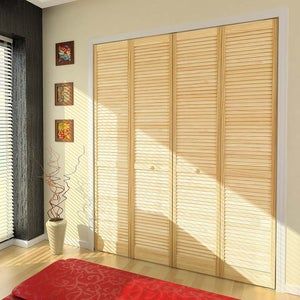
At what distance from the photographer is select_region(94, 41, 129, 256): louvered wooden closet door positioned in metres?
2.74

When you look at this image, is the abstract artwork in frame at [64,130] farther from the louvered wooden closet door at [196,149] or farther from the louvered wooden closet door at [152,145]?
the louvered wooden closet door at [196,149]

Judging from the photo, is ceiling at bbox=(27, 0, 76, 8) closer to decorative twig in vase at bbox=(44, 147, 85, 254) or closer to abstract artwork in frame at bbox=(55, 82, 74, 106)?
abstract artwork in frame at bbox=(55, 82, 74, 106)

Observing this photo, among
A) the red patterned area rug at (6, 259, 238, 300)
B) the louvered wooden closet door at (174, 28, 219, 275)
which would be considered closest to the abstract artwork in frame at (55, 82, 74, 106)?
the louvered wooden closet door at (174, 28, 219, 275)

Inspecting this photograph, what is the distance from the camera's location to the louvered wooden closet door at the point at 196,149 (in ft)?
7.88

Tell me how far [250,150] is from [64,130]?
6.05 feet

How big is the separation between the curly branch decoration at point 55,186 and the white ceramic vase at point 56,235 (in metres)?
0.23

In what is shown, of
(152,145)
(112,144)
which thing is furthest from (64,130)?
(152,145)

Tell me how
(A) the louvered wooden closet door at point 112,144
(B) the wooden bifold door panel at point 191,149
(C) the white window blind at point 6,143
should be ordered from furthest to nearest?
(C) the white window blind at point 6,143 → (A) the louvered wooden closet door at point 112,144 → (B) the wooden bifold door panel at point 191,149

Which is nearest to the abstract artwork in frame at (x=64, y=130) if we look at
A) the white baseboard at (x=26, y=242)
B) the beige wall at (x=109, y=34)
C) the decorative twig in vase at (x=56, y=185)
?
the beige wall at (x=109, y=34)

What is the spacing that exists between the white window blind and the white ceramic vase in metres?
0.53

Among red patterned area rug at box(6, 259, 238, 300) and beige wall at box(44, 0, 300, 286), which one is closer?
red patterned area rug at box(6, 259, 238, 300)

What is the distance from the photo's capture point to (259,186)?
2.27m

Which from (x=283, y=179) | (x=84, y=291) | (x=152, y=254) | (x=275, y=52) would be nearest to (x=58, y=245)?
(x=152, y=254)

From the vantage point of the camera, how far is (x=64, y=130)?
304 centimetres
